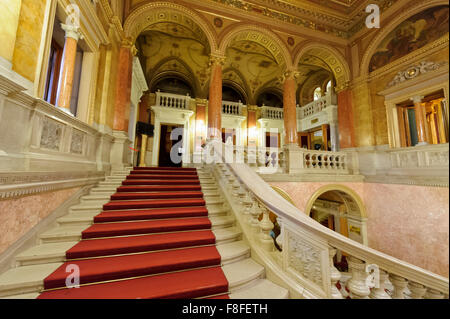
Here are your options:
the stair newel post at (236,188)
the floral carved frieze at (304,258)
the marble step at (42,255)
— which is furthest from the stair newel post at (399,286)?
the marble step at (42,255)

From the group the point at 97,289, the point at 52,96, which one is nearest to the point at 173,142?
the point at 52,96

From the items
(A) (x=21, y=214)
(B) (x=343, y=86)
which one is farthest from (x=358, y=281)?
(B) (x=343, y=86)

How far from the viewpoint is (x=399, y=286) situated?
91 cm

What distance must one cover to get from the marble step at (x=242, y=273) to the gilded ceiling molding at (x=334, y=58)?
6947mm

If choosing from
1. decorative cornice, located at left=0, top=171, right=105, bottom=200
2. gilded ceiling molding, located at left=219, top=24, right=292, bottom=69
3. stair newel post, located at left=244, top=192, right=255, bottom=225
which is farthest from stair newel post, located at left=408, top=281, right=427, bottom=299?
gilded ceiling molding, located at left=219, top=24, right=292, bottom=69

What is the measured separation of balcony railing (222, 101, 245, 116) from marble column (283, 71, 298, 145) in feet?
12.5

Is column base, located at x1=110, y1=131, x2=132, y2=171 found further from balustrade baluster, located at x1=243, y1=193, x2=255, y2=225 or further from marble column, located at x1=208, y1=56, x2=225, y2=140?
balustrade baluster, located at x1=243, y1=193, x2=255, y2=225

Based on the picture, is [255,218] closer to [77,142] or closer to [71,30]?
[77,142]

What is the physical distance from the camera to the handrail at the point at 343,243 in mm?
720

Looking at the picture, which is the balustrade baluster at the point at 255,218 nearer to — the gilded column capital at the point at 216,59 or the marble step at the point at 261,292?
the marble step at the point at 261,292

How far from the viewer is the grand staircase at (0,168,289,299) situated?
4.87 feet

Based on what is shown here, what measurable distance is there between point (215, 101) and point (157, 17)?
3.35 metres

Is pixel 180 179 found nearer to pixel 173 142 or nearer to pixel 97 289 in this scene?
pixel 97 289

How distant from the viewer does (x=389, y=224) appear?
98 centimetres
